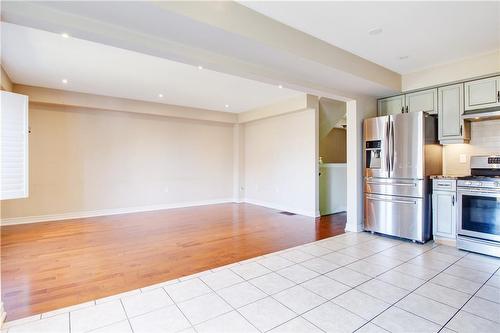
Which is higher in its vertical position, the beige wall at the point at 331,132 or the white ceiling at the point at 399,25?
the white ceiling at the point at 399,25

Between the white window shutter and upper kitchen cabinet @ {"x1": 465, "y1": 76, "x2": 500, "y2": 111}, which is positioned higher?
upper kitchen cabinet @ {"x1": 465, "y1": 76, "x2": 500, "y2": 111}

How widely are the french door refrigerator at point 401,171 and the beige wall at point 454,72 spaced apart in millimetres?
566

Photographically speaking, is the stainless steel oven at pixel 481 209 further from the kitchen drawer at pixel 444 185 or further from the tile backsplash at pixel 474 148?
the tile backsplash at pixel 474 148

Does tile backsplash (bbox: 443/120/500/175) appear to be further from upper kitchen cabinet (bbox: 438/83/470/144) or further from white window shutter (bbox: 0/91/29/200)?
white window shutter (bbox: 0/91/29/200)

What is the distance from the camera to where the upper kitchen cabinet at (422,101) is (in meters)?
4.03

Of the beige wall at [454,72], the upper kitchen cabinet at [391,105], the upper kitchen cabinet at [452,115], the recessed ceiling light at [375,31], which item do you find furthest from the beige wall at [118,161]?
the upper kitchen cabinet at [452,115]

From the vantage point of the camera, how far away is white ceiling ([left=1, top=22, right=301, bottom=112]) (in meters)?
3.22

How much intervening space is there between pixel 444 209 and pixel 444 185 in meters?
0.35

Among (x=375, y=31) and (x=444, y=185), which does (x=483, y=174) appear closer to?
(x=444, y=185)

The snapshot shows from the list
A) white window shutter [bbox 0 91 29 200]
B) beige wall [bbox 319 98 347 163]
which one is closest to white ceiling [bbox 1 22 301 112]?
beige wall [bbox 319 98 347 163]

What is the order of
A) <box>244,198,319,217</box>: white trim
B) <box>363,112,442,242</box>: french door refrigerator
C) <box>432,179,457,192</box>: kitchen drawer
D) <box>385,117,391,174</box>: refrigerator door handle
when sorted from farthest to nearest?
<box>244,198,319,217</box>: white trim → <box>385,117,391,174</box>: refrigerator door handle → <box>363,112,442,242</box>: french door refrigerator → <box>432,179,457,192</box>: kitchen drawer

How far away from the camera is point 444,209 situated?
12.5 ft

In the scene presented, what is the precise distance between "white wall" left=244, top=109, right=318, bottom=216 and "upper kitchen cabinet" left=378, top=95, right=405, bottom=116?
4.51ft

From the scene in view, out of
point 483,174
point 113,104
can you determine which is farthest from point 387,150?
point 113,104
